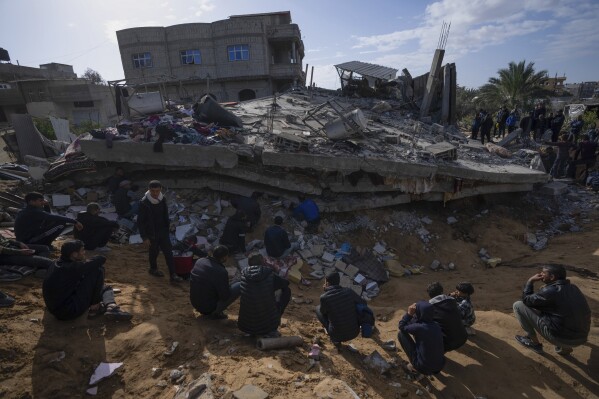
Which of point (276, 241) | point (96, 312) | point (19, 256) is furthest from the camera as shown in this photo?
point (276, 241)

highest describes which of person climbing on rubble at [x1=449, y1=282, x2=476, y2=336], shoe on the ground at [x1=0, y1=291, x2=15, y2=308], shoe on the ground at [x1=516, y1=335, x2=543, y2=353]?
shoe on the ground at [x1=0, y1=291, x2=15, y2=308]

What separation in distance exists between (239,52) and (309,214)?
21.1 m

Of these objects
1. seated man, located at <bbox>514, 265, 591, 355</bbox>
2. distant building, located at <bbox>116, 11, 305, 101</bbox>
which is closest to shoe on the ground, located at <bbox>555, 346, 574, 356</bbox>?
seated man, located at <bbox>514, 265, 591, 355</bbox>

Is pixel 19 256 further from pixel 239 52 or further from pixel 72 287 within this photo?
pixel 239 52

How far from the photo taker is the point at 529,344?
14.0 ft

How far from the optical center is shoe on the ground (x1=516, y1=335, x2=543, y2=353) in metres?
4.21

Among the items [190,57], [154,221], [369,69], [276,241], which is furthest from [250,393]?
[190,57]

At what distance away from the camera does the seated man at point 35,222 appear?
15.0 ft

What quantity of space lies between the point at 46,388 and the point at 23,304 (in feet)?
4.64

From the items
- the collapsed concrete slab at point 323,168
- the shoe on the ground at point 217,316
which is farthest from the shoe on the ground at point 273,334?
the collapsed concrete slab at point 323,168

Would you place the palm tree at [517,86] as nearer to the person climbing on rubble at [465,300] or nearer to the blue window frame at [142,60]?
the person climbing on rubble at [465,300]

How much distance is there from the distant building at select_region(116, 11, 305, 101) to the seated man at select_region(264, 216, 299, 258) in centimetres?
1941

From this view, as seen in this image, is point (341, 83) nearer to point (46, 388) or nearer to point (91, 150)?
point (91, 150)

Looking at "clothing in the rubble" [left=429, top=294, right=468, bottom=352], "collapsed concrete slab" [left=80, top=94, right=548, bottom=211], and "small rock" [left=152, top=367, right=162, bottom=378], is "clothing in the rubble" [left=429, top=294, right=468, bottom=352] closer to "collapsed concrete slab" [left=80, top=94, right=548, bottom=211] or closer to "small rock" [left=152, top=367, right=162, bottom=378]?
"small rock" [left=152, top=367, right=162, bottom=378]
